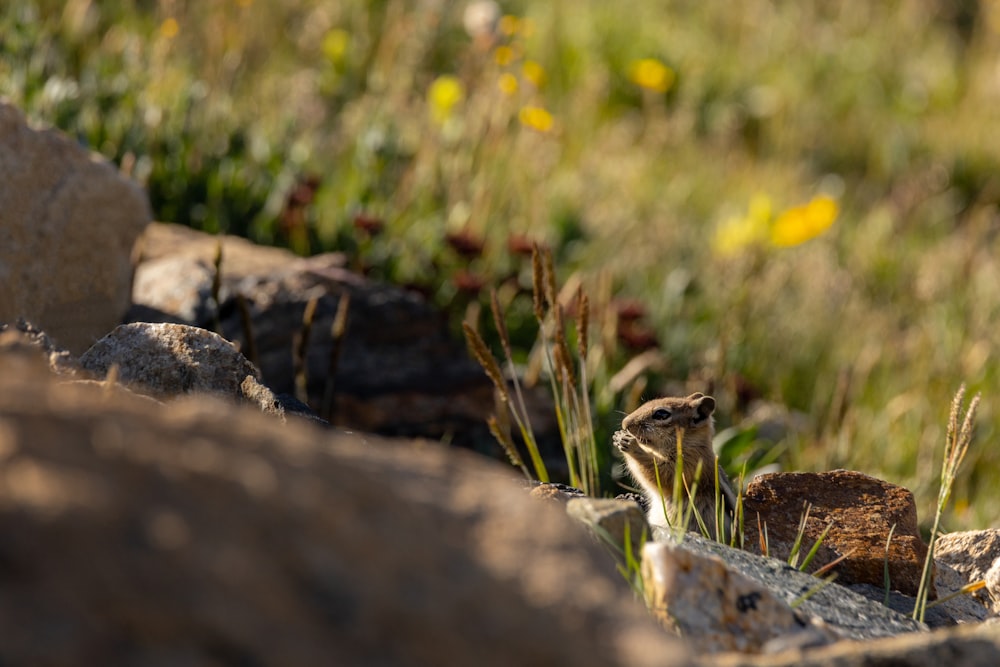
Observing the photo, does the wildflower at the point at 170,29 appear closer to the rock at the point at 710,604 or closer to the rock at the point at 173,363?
the rock at the point at 173,363

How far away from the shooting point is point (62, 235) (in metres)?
4.14

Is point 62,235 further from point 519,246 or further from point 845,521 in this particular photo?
point 845,521

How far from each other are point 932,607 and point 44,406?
2515mm

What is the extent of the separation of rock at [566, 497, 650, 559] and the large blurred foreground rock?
76cm

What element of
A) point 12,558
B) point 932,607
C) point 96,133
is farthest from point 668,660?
point 96,133

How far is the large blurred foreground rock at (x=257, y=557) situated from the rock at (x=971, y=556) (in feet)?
7.30

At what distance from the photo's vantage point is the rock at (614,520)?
2.45 meters

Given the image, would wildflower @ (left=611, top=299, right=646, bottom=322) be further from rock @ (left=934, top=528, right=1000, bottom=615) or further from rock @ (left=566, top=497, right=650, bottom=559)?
rock @ (left=566, top=497, right=650, bottom=559)

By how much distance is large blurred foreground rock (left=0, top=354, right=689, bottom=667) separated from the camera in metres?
1.26

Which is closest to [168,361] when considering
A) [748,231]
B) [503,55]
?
[748,231]

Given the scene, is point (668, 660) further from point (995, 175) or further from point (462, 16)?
point (995, 175)

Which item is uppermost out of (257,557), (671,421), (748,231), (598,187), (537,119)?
(257,557)

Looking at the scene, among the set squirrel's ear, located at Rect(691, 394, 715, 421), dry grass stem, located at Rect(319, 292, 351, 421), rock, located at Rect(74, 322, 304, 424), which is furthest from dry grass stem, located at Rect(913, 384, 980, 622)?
dry grass stem, located at Rect(319, 292, 351, 421)

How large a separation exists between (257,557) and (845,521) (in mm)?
2502
